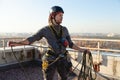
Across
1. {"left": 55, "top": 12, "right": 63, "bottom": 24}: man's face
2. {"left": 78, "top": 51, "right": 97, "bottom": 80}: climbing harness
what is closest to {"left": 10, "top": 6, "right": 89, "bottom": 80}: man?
{"left": 55, "top": 12, "right": 63, "bottom": 24}: man's face

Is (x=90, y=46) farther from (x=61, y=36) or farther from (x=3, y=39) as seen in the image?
(x=61, y=36)

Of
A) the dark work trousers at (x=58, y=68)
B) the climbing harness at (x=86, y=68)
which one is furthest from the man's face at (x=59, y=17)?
the climbing harness at (x=86, y=68)

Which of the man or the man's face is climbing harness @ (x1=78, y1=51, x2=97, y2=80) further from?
the man's face

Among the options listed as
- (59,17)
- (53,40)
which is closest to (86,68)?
A: (53,40)

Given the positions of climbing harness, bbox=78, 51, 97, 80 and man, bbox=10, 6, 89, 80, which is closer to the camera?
man, bbox=10, 6, 89, 80

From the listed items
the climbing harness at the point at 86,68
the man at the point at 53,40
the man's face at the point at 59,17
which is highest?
Answer: the man's face at the point at 59,17

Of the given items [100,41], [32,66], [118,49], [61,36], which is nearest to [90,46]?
[100,41]

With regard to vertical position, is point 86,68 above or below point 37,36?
below

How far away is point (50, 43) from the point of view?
2840mm

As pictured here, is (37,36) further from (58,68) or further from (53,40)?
(58,68)

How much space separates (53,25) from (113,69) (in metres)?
3.51

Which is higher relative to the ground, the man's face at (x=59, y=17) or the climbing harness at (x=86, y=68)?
the man's face at (x=59, y=17)

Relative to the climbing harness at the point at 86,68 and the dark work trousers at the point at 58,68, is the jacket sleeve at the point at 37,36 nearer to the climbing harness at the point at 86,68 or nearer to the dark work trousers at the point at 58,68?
the dark work trousers at the point at 58,68

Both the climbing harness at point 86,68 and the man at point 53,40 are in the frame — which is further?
the climbing harness at point 86,68
